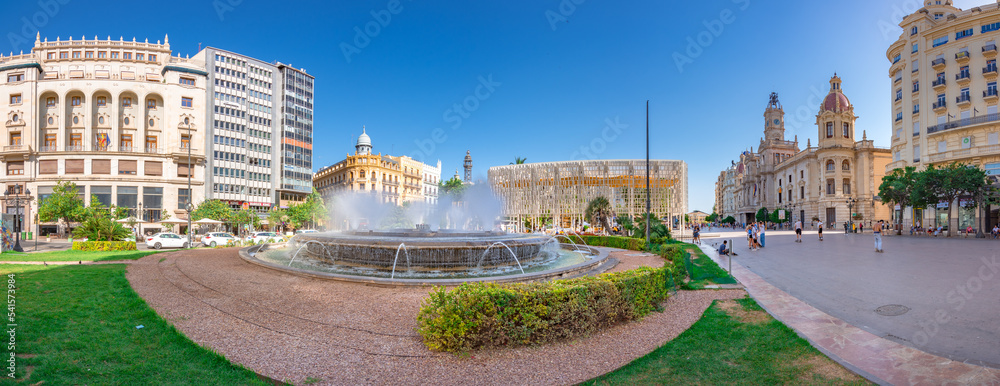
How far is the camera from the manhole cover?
7770 mm

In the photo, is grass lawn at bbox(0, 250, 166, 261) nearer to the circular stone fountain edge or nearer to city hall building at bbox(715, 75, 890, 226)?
the circular stone fountain edge

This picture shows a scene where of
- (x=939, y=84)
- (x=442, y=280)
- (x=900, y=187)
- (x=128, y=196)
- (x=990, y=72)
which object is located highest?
(x=990, y=72)

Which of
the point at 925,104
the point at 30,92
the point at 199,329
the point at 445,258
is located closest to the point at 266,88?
the point at 30,92

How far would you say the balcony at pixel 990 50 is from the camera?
1560 inches

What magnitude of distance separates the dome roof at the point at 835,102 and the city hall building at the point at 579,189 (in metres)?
26.6

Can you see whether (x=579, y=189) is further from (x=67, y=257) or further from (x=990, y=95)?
(x=67, y=257)

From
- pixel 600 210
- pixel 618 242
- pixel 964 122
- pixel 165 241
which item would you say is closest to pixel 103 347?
pixel 618 242

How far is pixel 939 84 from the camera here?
4300cm

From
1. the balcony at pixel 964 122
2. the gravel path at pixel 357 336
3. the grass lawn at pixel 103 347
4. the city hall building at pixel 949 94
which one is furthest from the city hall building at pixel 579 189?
the grass lawn at pixel 103 347

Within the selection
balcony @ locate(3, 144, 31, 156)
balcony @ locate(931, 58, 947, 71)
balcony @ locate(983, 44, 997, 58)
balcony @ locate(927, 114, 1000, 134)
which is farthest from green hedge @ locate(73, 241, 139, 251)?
balcony @ locate(983, 44, 997, 58)

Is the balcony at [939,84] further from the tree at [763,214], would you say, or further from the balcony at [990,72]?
the tree at [763,214]

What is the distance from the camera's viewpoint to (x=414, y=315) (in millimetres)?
7215

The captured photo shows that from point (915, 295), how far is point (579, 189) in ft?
201

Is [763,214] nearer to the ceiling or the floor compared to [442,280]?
nearer to the floor
